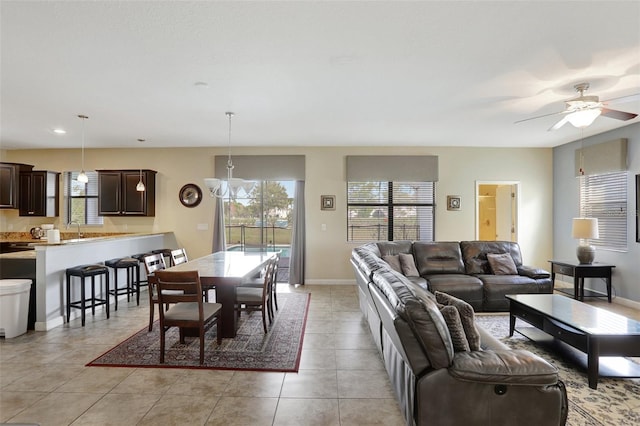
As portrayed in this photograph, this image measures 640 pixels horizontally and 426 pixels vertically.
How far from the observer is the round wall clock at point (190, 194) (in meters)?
6.66

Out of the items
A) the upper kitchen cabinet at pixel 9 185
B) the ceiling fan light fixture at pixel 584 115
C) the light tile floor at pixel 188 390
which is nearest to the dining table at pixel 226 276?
the light tile floor at pixel 188 390

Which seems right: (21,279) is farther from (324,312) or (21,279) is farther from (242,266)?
(324,312)

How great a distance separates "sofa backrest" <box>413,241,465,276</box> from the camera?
516 centimetres

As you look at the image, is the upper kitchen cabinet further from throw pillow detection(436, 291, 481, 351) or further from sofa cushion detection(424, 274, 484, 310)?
throw pillow detection(436, 291, 481, 351)

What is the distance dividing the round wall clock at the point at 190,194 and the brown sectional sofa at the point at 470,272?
3602 millimetres

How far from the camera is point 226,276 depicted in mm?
3330

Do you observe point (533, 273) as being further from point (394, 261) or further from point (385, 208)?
point (385, 208)

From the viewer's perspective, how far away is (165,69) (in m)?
3.09

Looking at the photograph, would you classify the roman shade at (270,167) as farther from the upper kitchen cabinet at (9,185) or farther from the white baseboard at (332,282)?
the upper kitchen cabinet at (9,185)

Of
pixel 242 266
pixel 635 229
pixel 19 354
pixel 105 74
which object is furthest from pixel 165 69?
pixel 635 229

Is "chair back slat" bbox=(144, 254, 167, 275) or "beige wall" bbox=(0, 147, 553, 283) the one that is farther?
"beige wall" bbox=(0, 147, 553, 283)

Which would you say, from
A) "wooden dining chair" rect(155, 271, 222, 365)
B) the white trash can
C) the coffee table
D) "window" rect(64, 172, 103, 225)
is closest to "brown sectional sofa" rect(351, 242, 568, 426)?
the coffee table

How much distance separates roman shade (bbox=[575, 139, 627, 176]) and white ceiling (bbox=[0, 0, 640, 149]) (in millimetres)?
509

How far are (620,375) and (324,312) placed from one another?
10.2 ft
